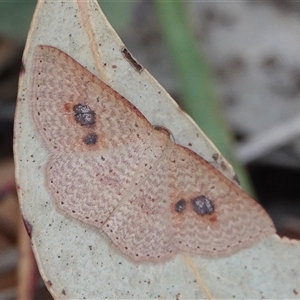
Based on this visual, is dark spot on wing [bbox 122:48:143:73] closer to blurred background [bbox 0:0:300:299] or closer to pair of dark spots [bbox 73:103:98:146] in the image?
pair of dark spots [bbox 73:103:98:146]

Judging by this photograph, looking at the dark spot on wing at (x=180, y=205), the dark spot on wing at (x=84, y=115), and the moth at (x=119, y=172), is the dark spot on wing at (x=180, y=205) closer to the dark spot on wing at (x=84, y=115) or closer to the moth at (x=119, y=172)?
the moth at (x=119, y=172)

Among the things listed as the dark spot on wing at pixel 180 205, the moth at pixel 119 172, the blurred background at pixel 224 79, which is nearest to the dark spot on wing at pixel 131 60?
the moth at pixel 119 172

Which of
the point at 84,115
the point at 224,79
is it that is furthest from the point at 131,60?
the point at 224,79

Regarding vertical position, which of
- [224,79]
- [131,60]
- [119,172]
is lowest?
[224,79]

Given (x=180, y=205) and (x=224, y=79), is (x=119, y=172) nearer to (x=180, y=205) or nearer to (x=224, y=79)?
(x=180, y=205)

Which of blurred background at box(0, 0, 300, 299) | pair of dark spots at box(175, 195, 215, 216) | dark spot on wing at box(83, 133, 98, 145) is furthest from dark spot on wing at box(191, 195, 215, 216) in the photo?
blurred background at box(0, 0, 300, 299)

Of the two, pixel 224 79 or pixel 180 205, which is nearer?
pixel 180 205

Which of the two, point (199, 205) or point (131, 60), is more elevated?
point (131, 60)
